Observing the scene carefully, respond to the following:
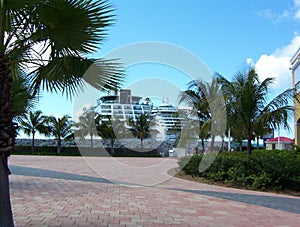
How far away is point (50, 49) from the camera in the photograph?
4559 mm

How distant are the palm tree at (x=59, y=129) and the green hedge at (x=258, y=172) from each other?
25852 millimetres

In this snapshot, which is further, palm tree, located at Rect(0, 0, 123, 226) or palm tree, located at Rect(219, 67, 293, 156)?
palm tree, located at Rect(219, 67, 293, 156)

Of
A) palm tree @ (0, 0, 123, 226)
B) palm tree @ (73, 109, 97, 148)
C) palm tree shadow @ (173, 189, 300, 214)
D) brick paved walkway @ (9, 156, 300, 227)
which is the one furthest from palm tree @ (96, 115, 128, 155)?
palm tree @ (0, 0, 123, 226)

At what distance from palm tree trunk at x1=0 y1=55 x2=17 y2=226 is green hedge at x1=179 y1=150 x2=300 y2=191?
7.22 metres

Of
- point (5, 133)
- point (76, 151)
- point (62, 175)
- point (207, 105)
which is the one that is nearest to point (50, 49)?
point (5, 133)

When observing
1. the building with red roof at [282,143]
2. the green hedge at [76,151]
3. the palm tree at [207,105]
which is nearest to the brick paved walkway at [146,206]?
the palm tree at [207,105]

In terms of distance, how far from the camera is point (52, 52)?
4.57m

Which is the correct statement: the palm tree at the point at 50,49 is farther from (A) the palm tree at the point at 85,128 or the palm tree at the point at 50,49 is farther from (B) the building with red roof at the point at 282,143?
(A) the palm tree at the point at 85,128

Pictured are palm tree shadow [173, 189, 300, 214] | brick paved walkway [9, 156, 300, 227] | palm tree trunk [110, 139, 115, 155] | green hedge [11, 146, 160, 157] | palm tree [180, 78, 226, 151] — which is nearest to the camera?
brick paved walkway [9, 156, 300, 227]

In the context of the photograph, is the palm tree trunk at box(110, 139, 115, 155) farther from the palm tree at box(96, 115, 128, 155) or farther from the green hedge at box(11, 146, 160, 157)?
the green hedge at box(11, 146, 160, 157)

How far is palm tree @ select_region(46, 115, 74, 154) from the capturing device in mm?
34688

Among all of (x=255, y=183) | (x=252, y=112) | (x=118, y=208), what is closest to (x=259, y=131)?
(x=252, y=112)

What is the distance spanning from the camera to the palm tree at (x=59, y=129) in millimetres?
34688

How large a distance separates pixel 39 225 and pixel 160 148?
98.7 ft
